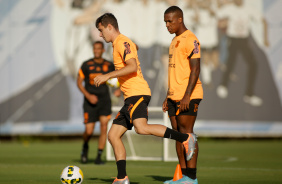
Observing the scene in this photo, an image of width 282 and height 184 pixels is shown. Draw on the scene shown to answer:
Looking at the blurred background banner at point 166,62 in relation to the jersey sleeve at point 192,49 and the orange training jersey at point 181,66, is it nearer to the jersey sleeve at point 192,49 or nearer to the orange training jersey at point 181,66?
the orange training jersey at point 181,66

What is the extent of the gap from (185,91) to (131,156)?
18.5 feet

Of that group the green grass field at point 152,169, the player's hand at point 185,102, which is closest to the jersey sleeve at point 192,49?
the player's hand at point 185,102

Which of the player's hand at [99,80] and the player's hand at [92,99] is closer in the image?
the player's hand at [99,80]

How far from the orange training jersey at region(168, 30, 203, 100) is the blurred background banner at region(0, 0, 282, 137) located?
12.2m

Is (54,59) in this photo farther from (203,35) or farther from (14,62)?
(203,35)

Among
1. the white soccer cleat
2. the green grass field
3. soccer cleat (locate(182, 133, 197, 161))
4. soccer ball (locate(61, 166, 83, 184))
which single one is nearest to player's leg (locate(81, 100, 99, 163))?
the green grass field

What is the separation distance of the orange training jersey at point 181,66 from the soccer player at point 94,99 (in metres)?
4.02

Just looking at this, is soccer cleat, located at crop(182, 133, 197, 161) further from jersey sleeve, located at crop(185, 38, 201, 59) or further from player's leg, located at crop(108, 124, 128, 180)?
jersey sleeve, located at crop(185, 38, 201, 59)

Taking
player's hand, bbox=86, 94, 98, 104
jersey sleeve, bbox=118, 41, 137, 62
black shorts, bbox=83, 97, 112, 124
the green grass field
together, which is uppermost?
jersey sleeve, bbox=118, 41, 137, 62

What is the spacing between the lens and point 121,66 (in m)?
7.88

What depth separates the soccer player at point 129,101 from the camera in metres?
7.64

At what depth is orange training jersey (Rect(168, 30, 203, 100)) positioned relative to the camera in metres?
7.95

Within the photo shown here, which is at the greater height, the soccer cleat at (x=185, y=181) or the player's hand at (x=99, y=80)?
the player's hand at (x=99, y=80)

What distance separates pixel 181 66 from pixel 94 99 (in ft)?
13.8
